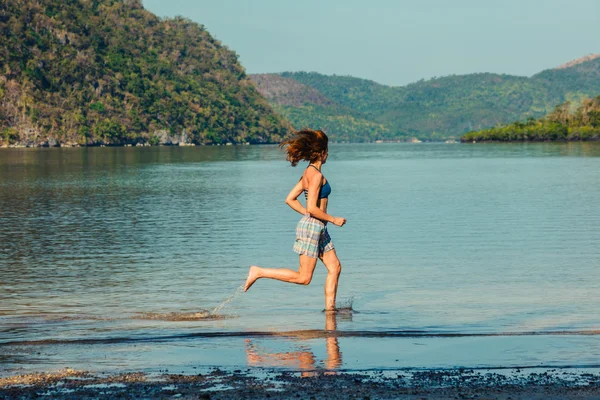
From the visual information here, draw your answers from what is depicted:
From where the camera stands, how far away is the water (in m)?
10.8

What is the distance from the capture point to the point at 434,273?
1841cm

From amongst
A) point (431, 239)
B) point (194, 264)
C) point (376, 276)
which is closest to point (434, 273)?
point (376, 276)

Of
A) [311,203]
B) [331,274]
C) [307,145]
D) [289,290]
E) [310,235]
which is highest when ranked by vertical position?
[307,145]

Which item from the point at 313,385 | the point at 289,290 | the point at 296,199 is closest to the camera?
the point at 313,385

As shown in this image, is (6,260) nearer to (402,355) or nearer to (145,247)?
(145,247)

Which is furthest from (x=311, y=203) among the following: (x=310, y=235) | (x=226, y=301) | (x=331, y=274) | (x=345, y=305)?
(x=226, y=301)

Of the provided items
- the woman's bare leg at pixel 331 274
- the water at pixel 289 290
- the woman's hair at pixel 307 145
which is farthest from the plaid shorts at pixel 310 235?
the water at pixel 289 290

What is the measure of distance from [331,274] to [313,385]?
3933 millimetres

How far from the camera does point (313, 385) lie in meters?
8.91

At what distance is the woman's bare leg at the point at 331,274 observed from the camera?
41.1 feet

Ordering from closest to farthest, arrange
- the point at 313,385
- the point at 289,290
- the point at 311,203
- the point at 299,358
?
the point at 313,385 < the point at 299,358 < the point at 311,203 < the point at 289,290

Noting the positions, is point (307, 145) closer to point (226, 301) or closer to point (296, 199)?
point (296, 199)

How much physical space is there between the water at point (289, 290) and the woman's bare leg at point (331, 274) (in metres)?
0.29

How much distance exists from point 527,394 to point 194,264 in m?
12.2
